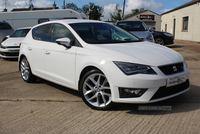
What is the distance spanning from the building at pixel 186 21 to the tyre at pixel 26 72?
17.7 m

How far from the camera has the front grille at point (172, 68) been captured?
3.05 m

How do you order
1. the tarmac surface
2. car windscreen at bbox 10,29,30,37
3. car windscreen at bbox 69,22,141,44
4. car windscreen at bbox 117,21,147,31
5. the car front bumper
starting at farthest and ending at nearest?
1. car windscreen at bbox 10,29,30,37
2. car windscreen at bbox 117,21,147,31
3. car windscreen at bbox 69,22,141,44
4. the car front bumper
5. the tarmac surface

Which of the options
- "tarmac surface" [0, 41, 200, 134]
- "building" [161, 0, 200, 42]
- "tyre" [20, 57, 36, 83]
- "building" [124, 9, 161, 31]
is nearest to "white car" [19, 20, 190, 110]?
"tarmac surface" [0, 41, 200, 134]

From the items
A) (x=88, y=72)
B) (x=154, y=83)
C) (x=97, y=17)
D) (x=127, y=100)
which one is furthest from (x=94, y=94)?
(x=97, y=17)

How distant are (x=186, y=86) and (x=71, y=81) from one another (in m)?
2.00

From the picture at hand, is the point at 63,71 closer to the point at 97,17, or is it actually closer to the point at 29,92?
the point at 29,92

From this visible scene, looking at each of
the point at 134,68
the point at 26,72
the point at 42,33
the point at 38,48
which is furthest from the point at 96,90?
the point at 26,72

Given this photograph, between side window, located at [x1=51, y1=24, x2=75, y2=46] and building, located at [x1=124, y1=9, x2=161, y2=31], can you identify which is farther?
building, located at [x1=124, y1=9, x2=161, y2=31]

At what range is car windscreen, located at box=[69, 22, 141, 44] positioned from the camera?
3.78 meters

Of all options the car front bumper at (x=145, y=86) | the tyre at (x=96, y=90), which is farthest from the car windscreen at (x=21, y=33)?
the car front bumper at (x=145, y=86)

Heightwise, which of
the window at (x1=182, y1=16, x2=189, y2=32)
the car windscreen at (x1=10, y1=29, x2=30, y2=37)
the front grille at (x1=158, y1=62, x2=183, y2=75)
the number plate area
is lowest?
the number plate area

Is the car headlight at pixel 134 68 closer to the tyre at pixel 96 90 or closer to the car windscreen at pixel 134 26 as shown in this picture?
the tyre at pixel 96 90

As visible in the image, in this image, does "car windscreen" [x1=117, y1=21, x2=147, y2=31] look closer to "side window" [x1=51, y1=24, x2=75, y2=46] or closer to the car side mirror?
"side window" [x1=51, y1=24, x2=75, y2=46]

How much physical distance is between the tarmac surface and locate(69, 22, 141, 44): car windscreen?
3.95 ft
